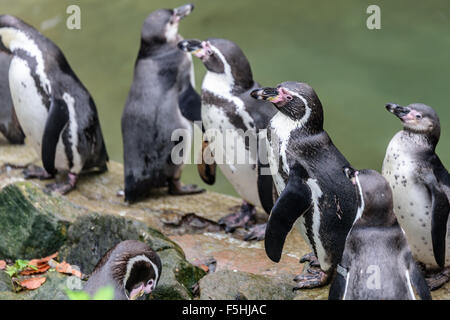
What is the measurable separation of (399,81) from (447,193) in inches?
152

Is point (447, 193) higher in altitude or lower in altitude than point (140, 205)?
higher

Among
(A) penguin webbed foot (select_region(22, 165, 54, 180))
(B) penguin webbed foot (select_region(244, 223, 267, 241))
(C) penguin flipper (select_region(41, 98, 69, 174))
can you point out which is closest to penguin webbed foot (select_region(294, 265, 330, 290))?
(B) penguin webbed foot (select_region(244, 223, 267, 241))

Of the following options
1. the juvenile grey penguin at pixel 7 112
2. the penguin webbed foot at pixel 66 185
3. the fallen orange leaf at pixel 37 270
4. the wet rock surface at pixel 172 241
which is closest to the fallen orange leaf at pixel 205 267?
the wet rock surface at pixel 172 241

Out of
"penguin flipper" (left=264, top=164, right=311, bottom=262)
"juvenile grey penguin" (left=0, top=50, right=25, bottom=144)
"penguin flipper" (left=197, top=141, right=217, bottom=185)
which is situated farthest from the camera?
"juvenile grey penguin" (left=0, top=50, right=25, bottom=144)

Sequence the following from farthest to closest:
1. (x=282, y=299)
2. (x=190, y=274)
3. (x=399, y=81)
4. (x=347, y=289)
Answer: (x=399, y=81) → (x=190, y=274) → (x=282, y=299) → (x=347, y=289)

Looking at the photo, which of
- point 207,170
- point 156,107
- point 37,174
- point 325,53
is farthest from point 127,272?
point 325,53

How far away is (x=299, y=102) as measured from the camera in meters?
3.25

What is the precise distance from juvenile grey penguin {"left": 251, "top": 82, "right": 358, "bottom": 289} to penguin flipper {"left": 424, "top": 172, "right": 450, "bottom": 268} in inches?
14.7

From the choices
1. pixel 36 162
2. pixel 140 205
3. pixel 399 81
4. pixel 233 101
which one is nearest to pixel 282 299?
pixel 233 101

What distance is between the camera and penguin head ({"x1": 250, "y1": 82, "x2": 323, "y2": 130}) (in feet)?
10.7

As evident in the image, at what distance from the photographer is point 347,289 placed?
2715mm

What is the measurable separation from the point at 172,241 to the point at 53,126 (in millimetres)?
1400

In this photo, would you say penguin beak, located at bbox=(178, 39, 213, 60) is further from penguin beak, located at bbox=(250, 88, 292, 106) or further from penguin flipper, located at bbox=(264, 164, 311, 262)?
penguin flipper, located at bbox=(264, 164, 311, 262)

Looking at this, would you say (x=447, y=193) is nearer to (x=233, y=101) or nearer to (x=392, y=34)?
(x=233, y=101)
